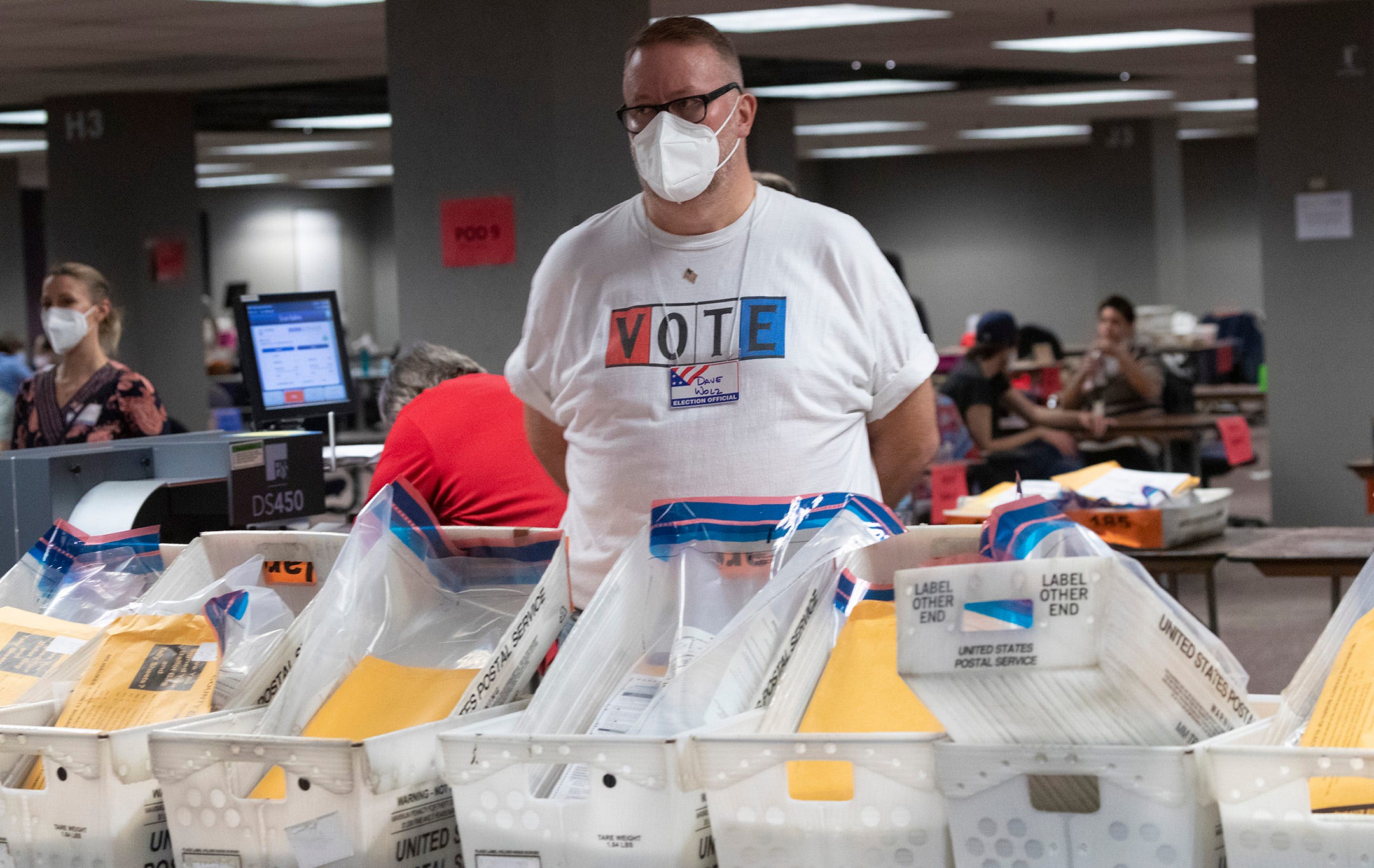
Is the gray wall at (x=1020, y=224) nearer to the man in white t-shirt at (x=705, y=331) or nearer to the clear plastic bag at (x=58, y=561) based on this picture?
the man in white t-shirt at (x=705, y=331)

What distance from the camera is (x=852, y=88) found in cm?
1130

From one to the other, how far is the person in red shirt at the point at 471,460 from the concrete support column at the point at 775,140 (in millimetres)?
9133

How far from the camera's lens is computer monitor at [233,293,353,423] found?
4012 mm

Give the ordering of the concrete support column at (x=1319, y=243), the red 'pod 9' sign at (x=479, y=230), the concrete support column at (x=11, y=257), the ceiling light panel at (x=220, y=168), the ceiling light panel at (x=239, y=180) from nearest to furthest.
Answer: the red 'pod 9' sign at (x=479, y=230), the concrete support column at (x=1319, y=243), the concrete support column at (x=11, y=257), the ceiling light panel at (x=220, y=168), the ceiling light panel at (x=239, y=180)

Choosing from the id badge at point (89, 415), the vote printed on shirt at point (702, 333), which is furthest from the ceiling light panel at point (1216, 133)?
the vote printed on shirt at point (702, 333)

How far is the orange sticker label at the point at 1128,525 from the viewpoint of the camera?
136 inches

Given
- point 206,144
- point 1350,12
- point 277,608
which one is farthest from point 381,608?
point 206,144

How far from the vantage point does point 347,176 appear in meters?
18.5

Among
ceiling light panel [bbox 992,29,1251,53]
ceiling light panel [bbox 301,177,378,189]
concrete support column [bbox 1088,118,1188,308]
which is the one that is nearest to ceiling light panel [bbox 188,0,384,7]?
ceiling light panel [bbox 992,29,1251,53]

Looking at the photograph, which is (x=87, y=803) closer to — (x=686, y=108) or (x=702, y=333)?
(x=702, y=333)

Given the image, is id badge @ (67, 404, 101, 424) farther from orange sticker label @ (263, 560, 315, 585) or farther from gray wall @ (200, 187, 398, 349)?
gray wall @ (200, 187, 398, 349)

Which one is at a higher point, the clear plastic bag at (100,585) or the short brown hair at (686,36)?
the short brown hair at (686,36)

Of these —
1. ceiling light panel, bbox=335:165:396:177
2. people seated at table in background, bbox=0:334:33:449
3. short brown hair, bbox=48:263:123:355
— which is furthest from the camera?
ceiling light panel, bbox=335:165:396:177

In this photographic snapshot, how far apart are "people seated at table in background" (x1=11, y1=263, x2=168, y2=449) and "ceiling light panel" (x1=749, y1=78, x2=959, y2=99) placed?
6.96 meters
